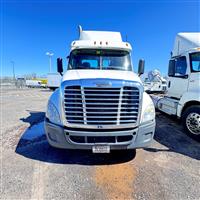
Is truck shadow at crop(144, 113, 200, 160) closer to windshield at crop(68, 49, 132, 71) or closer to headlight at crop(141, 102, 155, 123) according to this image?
headlight at crop(141, 102, 155, 123)

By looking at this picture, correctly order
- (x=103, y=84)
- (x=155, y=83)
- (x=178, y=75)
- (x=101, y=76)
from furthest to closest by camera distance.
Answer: (x=155, y=83)
(x=178, y=75)
(x=101, y=76)
(x=103, y=84)

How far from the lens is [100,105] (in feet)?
10.7

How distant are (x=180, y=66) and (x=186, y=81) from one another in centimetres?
66

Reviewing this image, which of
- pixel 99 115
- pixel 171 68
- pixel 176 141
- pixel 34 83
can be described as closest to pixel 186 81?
pixel 171 68

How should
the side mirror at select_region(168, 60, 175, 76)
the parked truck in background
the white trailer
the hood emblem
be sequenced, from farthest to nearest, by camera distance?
1. the white trailer
2. the parked truck in background
3. the side mirror at select_region(168, 60, 175, 76)
4. the hood emblem

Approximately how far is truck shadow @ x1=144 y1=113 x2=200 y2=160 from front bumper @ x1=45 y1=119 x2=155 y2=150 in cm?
136

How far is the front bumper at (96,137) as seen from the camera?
3229mm

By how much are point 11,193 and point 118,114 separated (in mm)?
2185

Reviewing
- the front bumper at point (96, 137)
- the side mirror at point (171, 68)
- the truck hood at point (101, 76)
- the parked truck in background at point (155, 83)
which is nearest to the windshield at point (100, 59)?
the truck hood at point (101, 76)

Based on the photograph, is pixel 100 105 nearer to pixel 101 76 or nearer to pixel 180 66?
pixel 101 76

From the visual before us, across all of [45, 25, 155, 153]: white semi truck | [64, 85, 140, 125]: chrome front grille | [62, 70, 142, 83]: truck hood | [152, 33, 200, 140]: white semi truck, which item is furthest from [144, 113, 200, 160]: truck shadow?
[62, 70, 142, 83]: truck hood

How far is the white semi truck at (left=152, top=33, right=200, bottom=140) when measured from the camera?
516cm

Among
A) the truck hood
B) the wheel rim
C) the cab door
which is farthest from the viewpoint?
the cab door

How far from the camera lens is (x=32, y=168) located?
3.49 m
